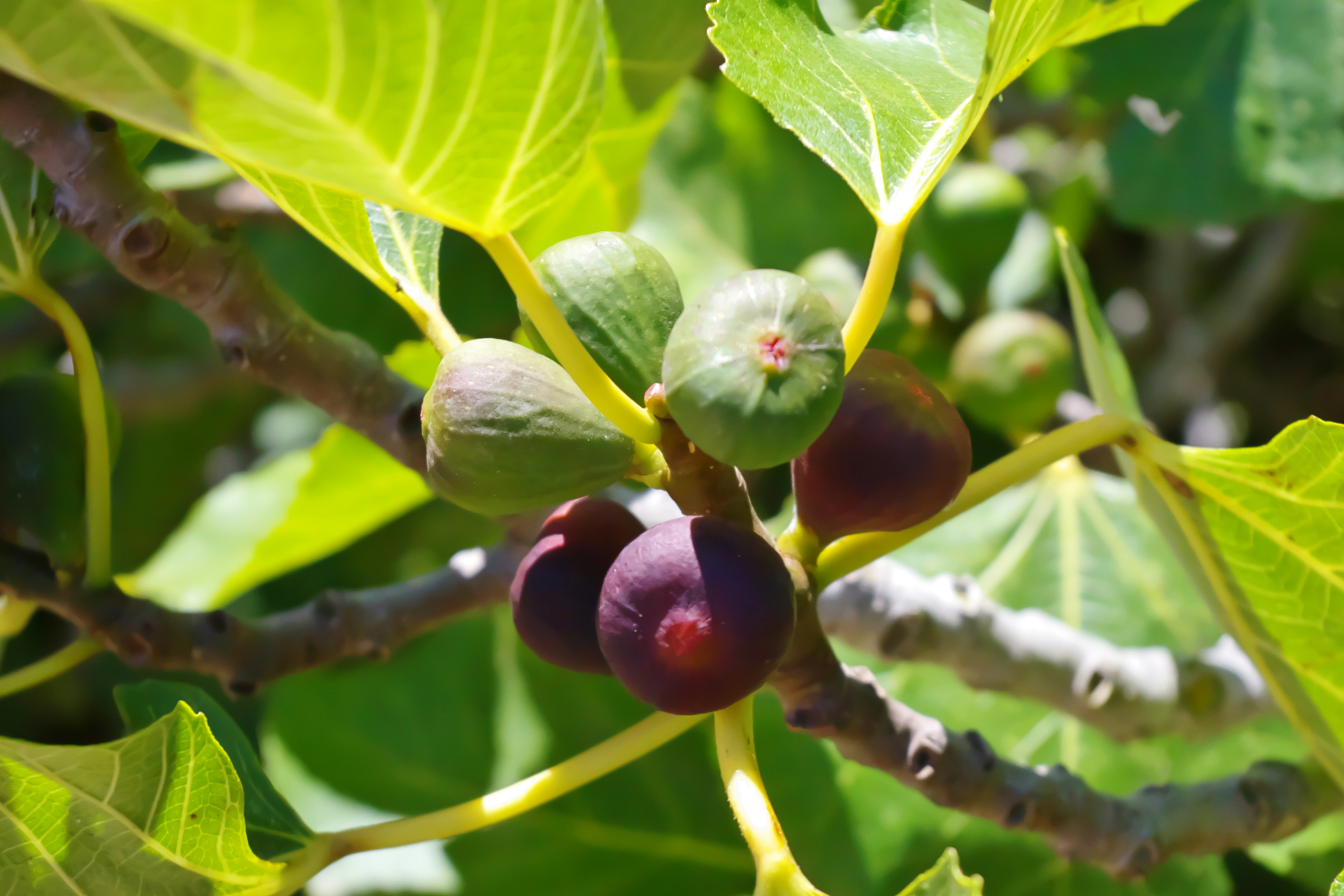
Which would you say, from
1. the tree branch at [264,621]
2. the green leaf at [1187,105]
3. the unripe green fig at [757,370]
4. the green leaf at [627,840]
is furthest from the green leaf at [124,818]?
the green leaf at [1187,105]

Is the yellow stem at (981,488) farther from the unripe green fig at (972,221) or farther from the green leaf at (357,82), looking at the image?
the unripe green fig at (972,221)

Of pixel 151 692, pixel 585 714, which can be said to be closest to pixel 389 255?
pixel 151 692

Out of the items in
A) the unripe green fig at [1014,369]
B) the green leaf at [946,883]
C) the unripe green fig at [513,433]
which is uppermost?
the unripe green fig at [513,433]

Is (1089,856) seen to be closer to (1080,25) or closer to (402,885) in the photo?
(1080,25)

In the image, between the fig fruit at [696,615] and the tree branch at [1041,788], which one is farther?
the tree branch at [1041,788]

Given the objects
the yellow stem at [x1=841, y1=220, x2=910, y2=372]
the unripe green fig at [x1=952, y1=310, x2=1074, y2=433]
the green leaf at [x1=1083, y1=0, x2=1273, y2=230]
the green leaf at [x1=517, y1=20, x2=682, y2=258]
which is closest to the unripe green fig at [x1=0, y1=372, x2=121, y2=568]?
the green leaf at [x1=517, y1=20, x2=682, y2=258]

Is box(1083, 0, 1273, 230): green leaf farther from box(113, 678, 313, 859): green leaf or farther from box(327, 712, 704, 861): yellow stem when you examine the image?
box(113, 678, 313, 859): green leaf
